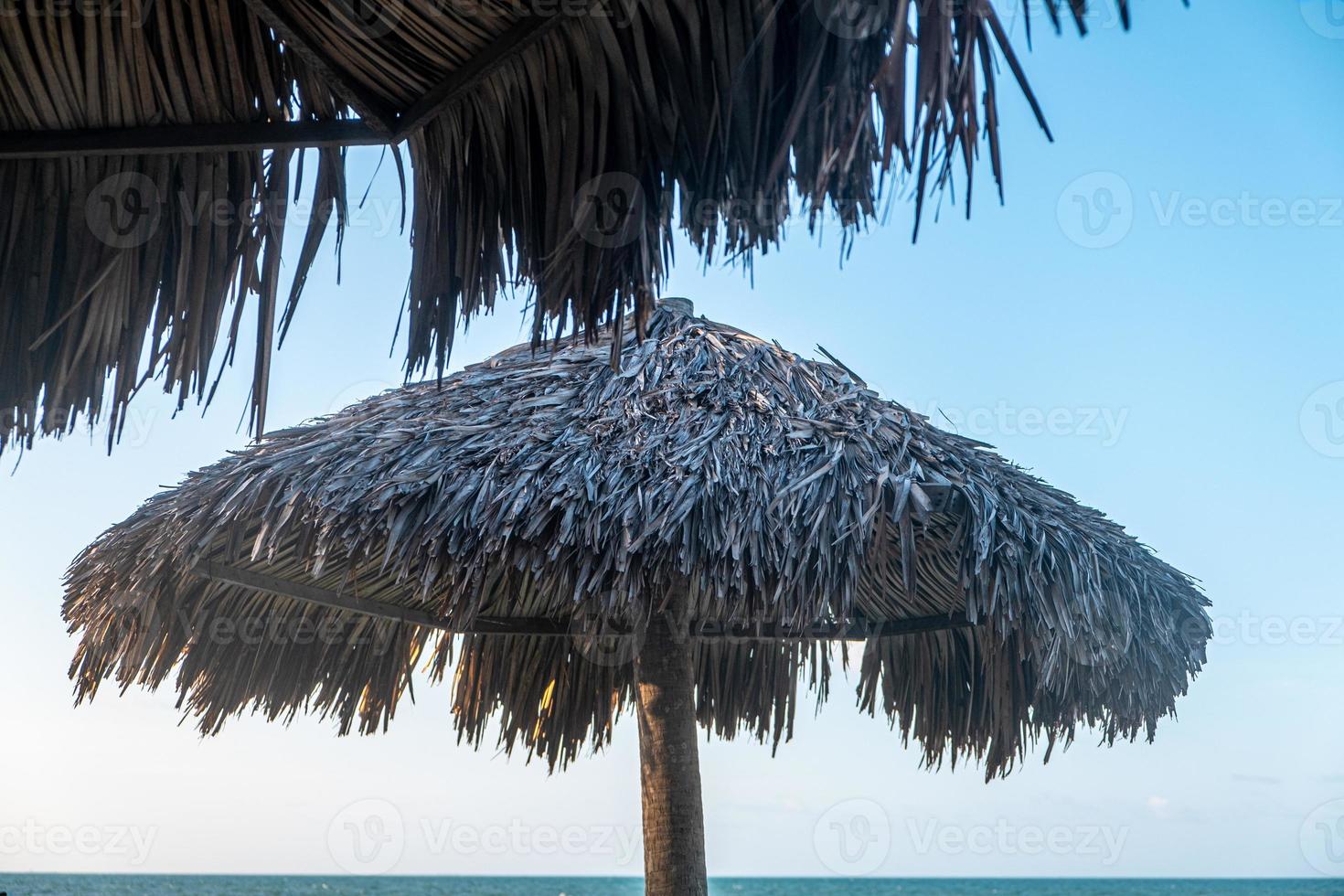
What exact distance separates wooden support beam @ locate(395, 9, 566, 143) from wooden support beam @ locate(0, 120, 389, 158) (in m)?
0.07

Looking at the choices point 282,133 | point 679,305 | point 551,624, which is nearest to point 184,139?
point 282,133

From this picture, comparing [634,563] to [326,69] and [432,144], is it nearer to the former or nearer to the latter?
[432,144]

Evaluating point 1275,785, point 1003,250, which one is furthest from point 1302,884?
point 1003,250

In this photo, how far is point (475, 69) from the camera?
155 centimetres

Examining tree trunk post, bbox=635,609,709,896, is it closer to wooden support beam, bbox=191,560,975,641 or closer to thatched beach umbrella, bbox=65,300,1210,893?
thatched beach umbrella, bbox=65,300,1210,893

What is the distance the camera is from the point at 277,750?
70.9ft

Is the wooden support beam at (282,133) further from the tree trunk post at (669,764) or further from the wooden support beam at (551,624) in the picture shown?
the tree trunk post at (669,764)

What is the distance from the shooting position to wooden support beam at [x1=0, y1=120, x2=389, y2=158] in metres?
1.70

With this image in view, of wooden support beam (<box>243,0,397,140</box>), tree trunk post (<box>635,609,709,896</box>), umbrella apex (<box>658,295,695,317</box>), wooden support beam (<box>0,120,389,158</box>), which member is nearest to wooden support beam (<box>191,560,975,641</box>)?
tree trunk post (<box>635,609,709,896</box>)

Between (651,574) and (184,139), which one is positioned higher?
(184,139)

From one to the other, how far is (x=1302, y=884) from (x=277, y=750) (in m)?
39.6

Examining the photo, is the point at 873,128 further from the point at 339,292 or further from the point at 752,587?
the point at 752,587

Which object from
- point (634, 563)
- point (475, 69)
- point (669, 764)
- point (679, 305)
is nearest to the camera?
point (475, 69)

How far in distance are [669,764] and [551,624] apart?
0.98 meters
